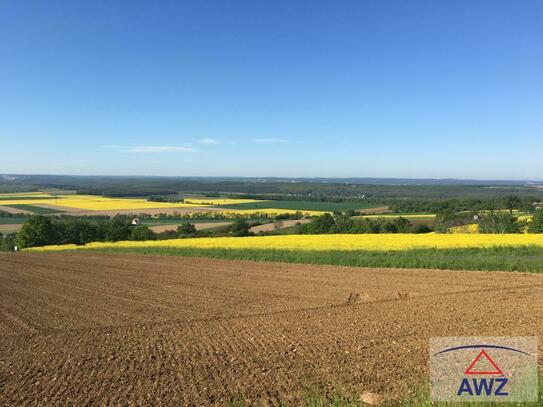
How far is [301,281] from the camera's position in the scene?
755 inches

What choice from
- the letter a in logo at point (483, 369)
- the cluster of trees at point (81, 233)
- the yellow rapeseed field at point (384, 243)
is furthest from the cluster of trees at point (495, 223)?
the letter a in logo at point (483, 369)

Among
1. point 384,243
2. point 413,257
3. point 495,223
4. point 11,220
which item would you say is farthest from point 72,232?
point 495,223

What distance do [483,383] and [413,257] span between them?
60.1ft

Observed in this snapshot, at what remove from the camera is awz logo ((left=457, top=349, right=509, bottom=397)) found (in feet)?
21.5

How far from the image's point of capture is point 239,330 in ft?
36.3

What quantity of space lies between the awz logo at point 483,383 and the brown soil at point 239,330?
75 centimetres

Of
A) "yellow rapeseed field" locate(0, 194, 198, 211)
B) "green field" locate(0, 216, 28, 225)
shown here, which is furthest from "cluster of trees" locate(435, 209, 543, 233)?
"yellow rapeseed field" locate(0, 194, 198, 211)

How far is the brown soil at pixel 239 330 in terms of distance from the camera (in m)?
7.45

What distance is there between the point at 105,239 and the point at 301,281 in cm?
4650

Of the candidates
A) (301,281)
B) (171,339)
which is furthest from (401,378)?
(301,281)

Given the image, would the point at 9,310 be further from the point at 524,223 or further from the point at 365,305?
the point at 524,223

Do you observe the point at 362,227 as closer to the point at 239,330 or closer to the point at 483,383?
the point at 239,330

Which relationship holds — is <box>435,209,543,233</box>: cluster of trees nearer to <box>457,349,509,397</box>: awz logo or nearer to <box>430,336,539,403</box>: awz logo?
<box>430,336,539,403</box>: awz logo

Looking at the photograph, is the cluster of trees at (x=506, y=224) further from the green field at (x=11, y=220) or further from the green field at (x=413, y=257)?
the green field at (x=11, y=220)
